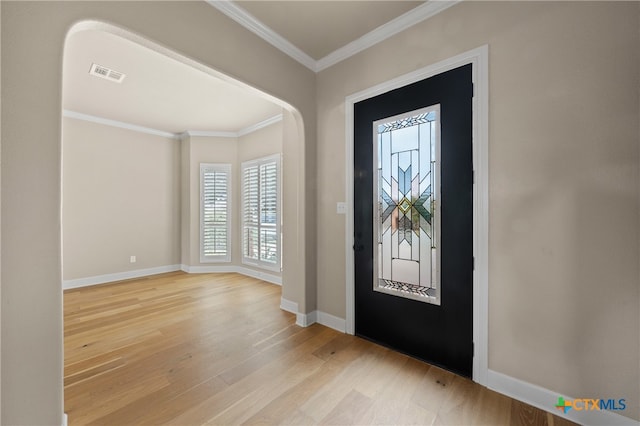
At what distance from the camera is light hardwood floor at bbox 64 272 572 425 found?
1.58m

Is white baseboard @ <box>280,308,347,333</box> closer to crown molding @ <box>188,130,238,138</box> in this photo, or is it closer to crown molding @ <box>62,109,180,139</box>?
crown molding @ <box>188,130,238,138</box>

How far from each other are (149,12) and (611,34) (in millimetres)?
2743

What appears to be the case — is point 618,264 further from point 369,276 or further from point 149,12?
point 149,12

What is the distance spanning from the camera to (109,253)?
4.68m

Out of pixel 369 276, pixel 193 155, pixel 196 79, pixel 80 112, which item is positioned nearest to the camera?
pixel 369 276

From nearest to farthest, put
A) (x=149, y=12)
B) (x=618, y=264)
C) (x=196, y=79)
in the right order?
(x=618, y=264), (x=149, y=12), (x=196, y=79)

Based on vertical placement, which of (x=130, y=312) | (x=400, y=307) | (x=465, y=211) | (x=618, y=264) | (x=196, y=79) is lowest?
(x=130, y=312)

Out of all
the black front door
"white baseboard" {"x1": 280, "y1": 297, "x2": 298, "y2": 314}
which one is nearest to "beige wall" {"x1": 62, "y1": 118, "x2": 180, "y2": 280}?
"white baseboard" {"x1": 280, "y1": 297, "x2": 298, "y2": 314}

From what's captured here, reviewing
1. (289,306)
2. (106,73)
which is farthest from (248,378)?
(106,73)

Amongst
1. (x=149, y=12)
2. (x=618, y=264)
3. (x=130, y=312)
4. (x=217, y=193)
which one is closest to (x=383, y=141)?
(x=618, y=264)

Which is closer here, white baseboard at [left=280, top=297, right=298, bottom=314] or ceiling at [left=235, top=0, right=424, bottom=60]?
ceiling at [left=235, top=0, right=424, bottom=60]

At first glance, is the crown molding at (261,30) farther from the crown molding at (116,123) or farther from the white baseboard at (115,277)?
the white baseboard at (115,277)

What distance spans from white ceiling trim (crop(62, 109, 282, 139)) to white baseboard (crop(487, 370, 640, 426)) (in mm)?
4301

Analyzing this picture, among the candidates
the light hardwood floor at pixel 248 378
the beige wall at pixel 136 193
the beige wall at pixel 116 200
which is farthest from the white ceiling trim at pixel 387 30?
the beige wall at pixel 116 200
